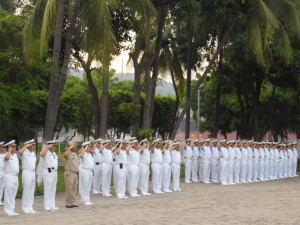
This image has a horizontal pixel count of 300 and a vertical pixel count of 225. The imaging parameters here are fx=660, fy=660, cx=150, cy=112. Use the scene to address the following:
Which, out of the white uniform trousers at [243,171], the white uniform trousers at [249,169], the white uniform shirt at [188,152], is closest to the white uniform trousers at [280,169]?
the white uniform trousers at [249,169]

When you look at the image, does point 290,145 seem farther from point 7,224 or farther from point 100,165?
point 7,224

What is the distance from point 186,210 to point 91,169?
3.15m

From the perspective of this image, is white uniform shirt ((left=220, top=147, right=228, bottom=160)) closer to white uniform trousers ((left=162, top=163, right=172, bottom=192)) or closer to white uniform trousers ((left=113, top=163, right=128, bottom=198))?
white uniform trousers ((left=162, top=163, right=172, bottom=192))

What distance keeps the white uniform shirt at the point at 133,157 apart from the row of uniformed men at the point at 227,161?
5.23m

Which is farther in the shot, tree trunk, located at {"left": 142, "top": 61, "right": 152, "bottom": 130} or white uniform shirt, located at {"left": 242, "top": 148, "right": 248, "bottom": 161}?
tree trunk, located at {"left": 142, "top": 61, "right": 152, "bottom": 130}

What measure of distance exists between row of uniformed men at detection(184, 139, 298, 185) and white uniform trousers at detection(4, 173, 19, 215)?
10.8 m

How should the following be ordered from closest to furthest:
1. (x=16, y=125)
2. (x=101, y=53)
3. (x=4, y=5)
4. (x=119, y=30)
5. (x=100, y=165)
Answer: (x=101, y=53) → (x=100, y=165) → (x=119, y=30) → (x=4, y=5) → (x=16, y=125)

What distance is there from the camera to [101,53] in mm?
18828

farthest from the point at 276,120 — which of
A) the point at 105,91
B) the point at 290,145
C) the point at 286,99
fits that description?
the point at 105,91

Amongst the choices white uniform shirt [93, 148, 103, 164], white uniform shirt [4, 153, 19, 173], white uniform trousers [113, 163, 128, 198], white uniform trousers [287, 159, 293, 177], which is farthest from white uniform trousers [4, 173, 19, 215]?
white uniform trousers [287, 159, 293, 177]

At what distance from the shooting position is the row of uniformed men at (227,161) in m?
25.5

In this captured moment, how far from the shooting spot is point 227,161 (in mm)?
25594

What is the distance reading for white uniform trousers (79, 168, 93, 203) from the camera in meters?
17.4

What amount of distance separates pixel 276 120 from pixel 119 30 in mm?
23172
